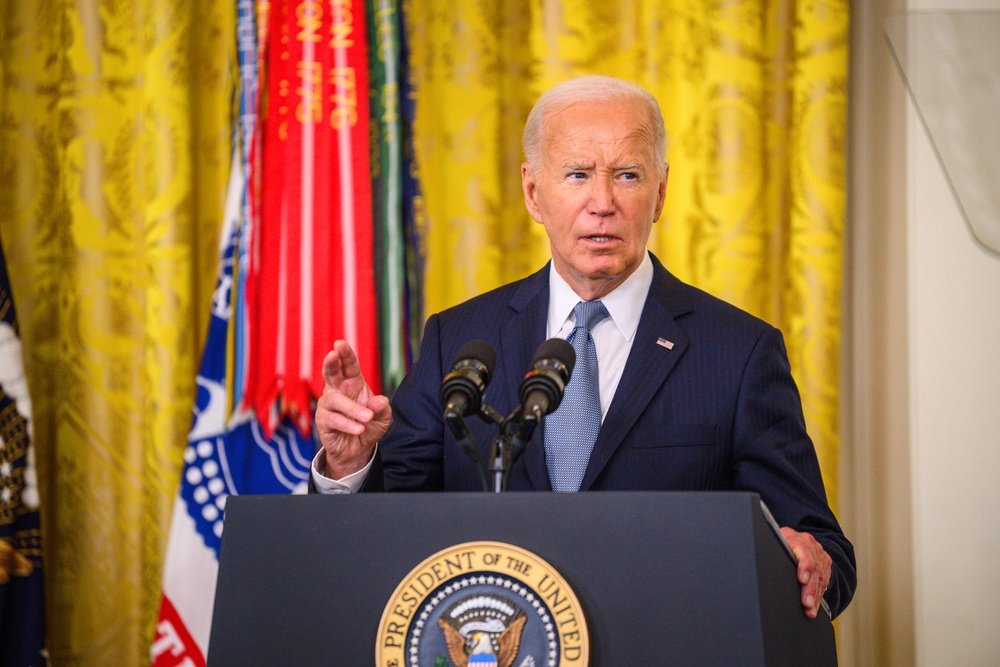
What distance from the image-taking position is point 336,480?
5.42 feet

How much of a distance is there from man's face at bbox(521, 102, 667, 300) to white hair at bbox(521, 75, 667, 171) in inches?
0.7

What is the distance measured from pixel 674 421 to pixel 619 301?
30cm

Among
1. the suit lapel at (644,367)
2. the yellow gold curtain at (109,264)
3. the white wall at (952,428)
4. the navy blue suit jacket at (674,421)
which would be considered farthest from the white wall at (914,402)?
the yellow gold curtain at (109,264)

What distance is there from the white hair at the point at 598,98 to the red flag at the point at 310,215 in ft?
2.63

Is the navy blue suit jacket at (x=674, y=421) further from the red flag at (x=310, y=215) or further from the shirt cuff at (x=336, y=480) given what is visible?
the red flag at (x=310, y=215)

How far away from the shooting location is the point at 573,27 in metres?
2.93

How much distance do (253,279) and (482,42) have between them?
0.98 m

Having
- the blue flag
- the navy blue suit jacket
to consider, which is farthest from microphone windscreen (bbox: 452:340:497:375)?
the blue flag

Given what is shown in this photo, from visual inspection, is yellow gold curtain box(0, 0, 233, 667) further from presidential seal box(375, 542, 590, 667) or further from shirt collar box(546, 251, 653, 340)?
presidential seal box(375, 542, 590, 667)

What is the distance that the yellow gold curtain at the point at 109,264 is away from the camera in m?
2.76

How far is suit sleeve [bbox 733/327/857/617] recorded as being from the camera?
5.71 feet

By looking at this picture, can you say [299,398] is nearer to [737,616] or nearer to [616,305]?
[616,305]

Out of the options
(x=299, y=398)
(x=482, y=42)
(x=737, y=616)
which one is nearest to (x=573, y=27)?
(x=482, y=42)

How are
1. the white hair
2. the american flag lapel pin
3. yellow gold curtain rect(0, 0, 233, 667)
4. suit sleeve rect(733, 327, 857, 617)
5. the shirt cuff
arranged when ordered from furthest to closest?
yellow gold curtain rect(0, 0, 233, 667) → the white hair → the american flag lapel pin → suit sleeve rect(733, 327, 857, 617) → the shirt cuff
